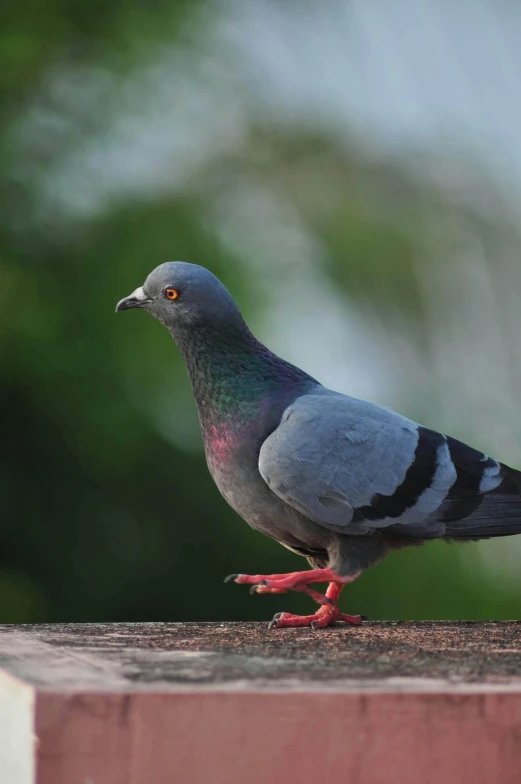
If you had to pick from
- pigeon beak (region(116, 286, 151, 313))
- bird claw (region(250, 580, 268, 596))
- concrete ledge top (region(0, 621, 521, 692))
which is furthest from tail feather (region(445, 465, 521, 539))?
pigeon beak (region(116, 286, 151, 313))

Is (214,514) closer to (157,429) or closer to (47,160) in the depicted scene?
(157,429)

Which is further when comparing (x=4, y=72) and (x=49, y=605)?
(x=4, y=72)

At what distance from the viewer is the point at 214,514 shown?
27.8 feet

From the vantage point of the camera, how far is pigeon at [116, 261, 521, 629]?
10.2 ft

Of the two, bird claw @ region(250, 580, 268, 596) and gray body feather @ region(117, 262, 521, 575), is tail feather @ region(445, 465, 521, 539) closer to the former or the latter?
gray body feather @ region(117, 262, 521, 575)

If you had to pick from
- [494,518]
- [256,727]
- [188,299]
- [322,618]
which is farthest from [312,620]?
[256,727]

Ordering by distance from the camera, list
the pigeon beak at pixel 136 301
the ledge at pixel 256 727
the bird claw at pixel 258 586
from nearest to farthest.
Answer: the ledge at pixel 256 727 → the bird claw at pixel 258 586 → the pigeon beak at pixel 136 301

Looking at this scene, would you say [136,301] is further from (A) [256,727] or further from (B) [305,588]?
(A) [256,727]

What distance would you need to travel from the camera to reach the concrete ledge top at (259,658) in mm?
1889

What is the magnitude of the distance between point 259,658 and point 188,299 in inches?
57.0

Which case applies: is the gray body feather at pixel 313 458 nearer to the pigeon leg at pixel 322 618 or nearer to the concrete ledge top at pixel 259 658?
the pigeon leg at pixel 322 618

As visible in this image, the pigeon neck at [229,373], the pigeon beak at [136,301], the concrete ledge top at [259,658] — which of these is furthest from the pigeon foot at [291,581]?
the pigeon beak at [136,301]

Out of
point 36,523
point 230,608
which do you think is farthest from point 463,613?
point 36,523

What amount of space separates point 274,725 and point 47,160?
7921mm
